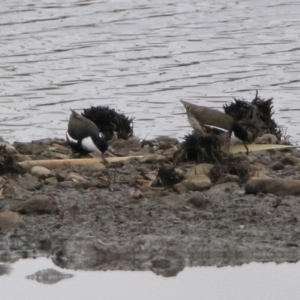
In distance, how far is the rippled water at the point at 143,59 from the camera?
1667cm

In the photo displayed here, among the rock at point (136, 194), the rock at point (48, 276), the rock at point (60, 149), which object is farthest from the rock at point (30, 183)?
the rock at point (48, 276)

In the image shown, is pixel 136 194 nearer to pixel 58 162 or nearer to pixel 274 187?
pixel 274 187

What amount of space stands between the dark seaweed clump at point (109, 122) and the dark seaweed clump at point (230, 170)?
9.62 ft

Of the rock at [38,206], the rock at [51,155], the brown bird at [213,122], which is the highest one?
the brown bird at [213,122]

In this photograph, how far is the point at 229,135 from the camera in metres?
13.0

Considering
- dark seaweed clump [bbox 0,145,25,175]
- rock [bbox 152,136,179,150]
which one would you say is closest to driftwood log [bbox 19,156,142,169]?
dark seaweed clump [bbox 0,145,25,175]

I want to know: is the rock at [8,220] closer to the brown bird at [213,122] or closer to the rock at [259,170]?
the rock at [259,170]

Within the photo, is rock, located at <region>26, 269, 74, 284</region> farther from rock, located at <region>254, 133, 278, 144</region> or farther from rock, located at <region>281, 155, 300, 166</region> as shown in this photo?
rock, located at <region>254, 133, 278, 144</region>

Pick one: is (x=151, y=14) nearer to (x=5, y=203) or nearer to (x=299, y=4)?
(x=299, y=4)

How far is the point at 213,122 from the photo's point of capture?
1341cm

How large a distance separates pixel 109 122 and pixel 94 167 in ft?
8.37

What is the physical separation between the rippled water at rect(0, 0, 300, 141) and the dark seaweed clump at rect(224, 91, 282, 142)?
76 cm

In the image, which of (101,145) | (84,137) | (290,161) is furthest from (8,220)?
(290,161)

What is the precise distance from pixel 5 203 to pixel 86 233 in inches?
45.3
